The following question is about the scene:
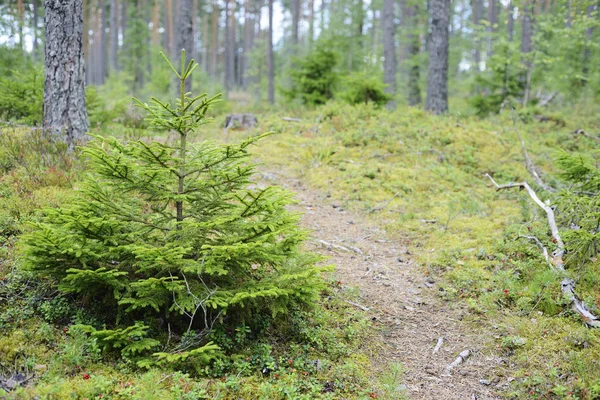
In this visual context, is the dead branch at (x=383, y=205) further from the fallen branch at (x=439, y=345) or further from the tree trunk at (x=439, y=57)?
the tree trunk at (x=439, y=57)

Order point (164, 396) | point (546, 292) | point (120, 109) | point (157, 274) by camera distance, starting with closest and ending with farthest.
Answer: point (164, 396), point (157, 274), point (546, 292), point (120, 109)

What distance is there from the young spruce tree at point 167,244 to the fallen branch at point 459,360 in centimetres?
167

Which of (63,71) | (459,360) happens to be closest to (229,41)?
(63,71)

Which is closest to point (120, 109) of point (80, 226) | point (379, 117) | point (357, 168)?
point (357, 168)

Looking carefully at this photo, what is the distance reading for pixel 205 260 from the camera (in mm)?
3930

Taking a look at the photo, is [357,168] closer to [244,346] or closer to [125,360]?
[244,346]

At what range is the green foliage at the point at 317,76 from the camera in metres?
13.6

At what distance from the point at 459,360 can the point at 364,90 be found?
982 centimetres

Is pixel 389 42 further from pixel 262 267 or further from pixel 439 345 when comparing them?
pixel 262 267

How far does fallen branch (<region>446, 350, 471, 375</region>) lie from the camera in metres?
4.51

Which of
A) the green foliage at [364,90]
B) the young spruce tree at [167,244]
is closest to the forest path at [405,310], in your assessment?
the young spruce tree at [167,244]

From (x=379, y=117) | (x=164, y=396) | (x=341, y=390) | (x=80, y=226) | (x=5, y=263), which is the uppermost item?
(x=379, y=117)

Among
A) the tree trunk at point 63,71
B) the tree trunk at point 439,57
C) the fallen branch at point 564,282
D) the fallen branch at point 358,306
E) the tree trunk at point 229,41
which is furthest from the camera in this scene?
the tree trunk at point 229,41

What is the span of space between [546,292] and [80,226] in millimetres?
5066
